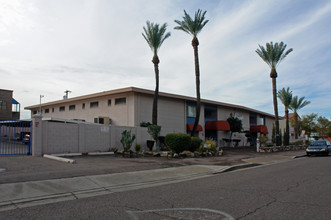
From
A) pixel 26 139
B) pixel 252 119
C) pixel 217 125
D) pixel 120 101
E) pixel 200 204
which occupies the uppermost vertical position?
pixel 120 101

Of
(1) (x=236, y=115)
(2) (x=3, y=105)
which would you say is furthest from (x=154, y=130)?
(2) (x=3, y=105)

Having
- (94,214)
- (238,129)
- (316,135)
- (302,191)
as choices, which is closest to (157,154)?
(302,191)

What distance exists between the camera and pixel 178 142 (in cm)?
1936

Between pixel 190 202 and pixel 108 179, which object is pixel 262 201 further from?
pixel 108 179

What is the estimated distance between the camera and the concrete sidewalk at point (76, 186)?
280 inches

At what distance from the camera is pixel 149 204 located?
22.4 feet

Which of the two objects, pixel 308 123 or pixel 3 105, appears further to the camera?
pixel 308 123

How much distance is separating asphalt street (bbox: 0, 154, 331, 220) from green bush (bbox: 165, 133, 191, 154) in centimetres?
1010

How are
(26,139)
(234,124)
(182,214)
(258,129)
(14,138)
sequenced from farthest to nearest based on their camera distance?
(258,129)
(234,124)
(26,139)
(14,138)
(182,214)

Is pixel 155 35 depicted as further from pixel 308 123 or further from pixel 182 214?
pixel 308 123

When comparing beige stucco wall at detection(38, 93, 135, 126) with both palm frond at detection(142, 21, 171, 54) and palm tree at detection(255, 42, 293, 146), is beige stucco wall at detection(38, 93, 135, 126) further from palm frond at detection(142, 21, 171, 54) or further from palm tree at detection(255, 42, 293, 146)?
palm tree at detection(255, 42, 293, 146)

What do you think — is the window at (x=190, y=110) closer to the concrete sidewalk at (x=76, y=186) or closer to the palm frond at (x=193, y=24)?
the palm frond at (x=193, y=24)

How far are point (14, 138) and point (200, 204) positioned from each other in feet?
43.2

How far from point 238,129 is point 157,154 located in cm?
2101
